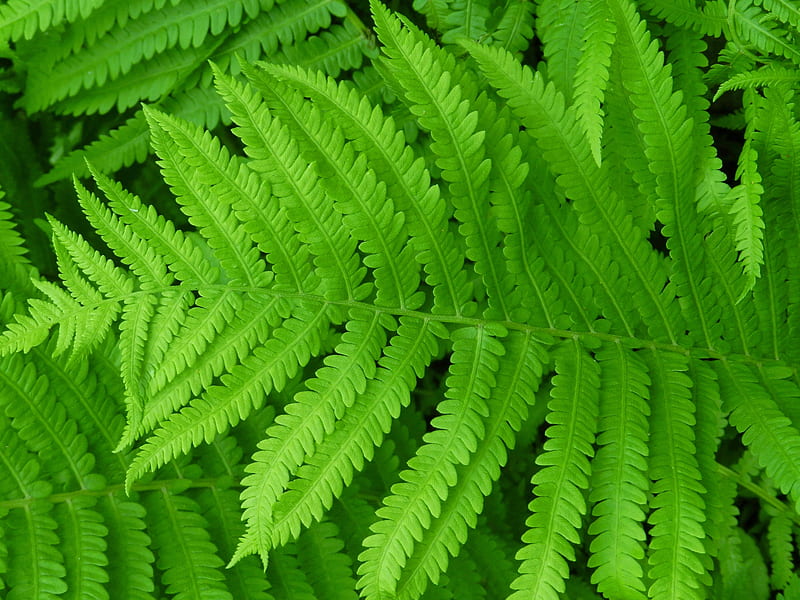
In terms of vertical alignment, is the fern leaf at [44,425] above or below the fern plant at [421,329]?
below

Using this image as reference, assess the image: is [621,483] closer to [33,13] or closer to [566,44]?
[566,44]

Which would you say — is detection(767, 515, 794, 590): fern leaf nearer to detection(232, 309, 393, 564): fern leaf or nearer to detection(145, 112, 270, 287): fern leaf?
detection(232, 309, 393, 564): fern leaf

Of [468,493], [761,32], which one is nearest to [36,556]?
[468,493]

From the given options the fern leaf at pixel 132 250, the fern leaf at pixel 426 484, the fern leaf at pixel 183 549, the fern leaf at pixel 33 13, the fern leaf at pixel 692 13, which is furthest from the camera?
the fern leaf at pixel 33 13

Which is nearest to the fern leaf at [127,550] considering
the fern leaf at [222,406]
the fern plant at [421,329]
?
the fern plant at [421,329]

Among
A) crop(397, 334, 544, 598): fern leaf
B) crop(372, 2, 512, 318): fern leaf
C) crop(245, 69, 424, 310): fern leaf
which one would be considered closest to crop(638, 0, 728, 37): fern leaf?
crop(372, 2, 512, 318): fern leaf

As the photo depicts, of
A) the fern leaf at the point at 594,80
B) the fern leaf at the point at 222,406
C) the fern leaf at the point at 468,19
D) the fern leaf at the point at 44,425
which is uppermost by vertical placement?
the fern leaf at the point at 468,19

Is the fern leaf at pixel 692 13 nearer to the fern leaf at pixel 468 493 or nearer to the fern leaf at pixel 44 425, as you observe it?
the fern leaf at pixel 468 493
